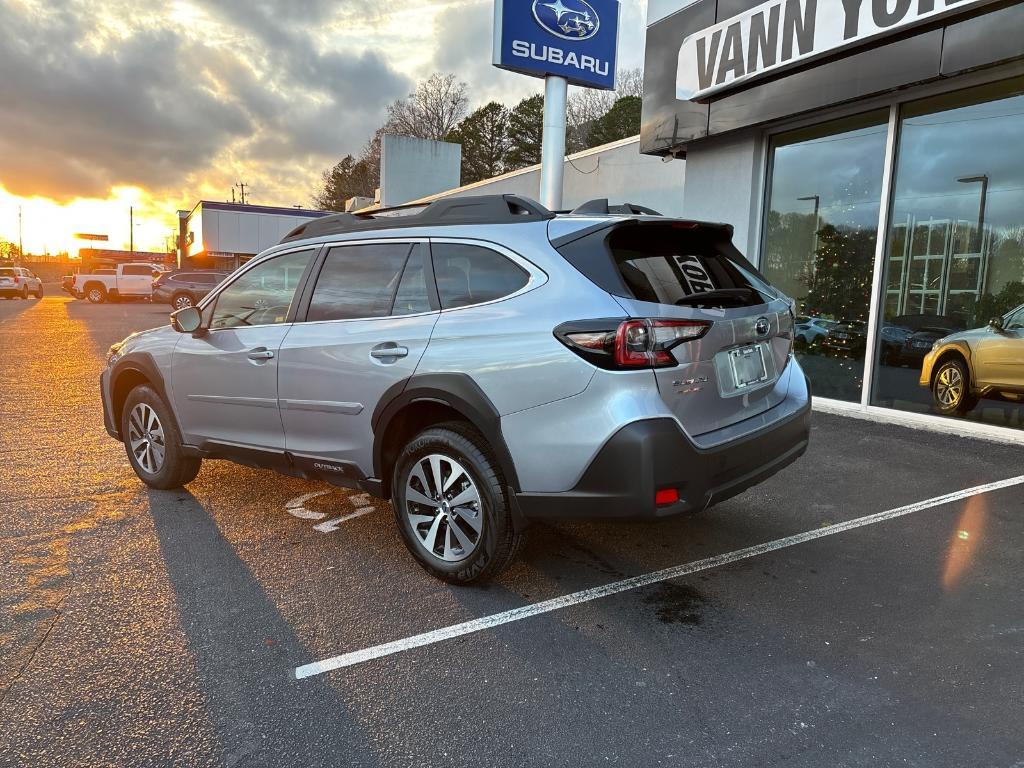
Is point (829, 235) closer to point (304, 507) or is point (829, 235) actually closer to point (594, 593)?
point (594, 593)

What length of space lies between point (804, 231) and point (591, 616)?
279 inches

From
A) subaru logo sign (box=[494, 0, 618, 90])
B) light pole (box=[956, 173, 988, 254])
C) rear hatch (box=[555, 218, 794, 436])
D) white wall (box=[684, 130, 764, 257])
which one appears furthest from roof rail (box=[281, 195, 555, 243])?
subaru logo sign (box=[494, 0, 618, 90])

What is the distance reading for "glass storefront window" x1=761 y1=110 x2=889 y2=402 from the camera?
802 centimetres

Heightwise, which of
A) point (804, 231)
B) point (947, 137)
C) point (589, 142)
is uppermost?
point (589, 142)

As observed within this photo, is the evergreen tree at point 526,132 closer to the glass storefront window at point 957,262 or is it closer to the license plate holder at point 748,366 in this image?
the glass storefront window at point 957,262

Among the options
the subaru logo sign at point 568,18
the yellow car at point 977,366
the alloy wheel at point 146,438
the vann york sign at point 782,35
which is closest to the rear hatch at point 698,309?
the alloy wheel at point 146,438

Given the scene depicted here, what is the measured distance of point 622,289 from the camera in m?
3.00

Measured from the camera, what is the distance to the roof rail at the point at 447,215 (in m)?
3.42

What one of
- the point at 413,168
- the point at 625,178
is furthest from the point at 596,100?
the point at 625,178

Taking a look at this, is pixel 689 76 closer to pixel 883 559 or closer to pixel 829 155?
pixel 829 155

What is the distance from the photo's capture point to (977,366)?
707 centimetres

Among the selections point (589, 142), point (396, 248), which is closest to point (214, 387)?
point (396, 248)

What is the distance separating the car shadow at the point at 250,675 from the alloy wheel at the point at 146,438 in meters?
1.10

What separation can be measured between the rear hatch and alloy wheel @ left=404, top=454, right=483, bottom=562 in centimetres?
105
